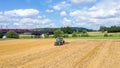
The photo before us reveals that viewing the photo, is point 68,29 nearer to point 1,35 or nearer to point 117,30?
point 117,30

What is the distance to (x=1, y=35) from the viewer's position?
357ft

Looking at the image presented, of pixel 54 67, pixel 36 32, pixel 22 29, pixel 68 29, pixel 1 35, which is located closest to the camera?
pixel 54 67

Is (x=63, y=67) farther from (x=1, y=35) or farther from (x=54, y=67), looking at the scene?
(x=1, y=35)

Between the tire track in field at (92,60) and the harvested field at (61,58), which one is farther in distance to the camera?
the harvested field at (61,58)

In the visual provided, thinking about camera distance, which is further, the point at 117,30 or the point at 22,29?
the point at 117,30

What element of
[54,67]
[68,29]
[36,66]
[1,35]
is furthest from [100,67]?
[68,29]

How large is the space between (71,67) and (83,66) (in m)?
1.02

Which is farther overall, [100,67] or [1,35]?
[1,35]

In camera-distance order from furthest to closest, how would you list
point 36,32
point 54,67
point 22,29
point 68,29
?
point 68,29 → point 36,32 → point 22,29 → point 54,67

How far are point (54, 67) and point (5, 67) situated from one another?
367 cm

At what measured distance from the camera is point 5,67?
61.0 feet

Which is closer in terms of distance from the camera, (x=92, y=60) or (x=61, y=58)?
(x=92, y=60)

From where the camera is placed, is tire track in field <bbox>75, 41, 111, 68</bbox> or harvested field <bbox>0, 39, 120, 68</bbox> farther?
harvested field <bbox>0, 39, 120, 68</bbox>

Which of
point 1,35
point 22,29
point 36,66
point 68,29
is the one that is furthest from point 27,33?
point 36,66
